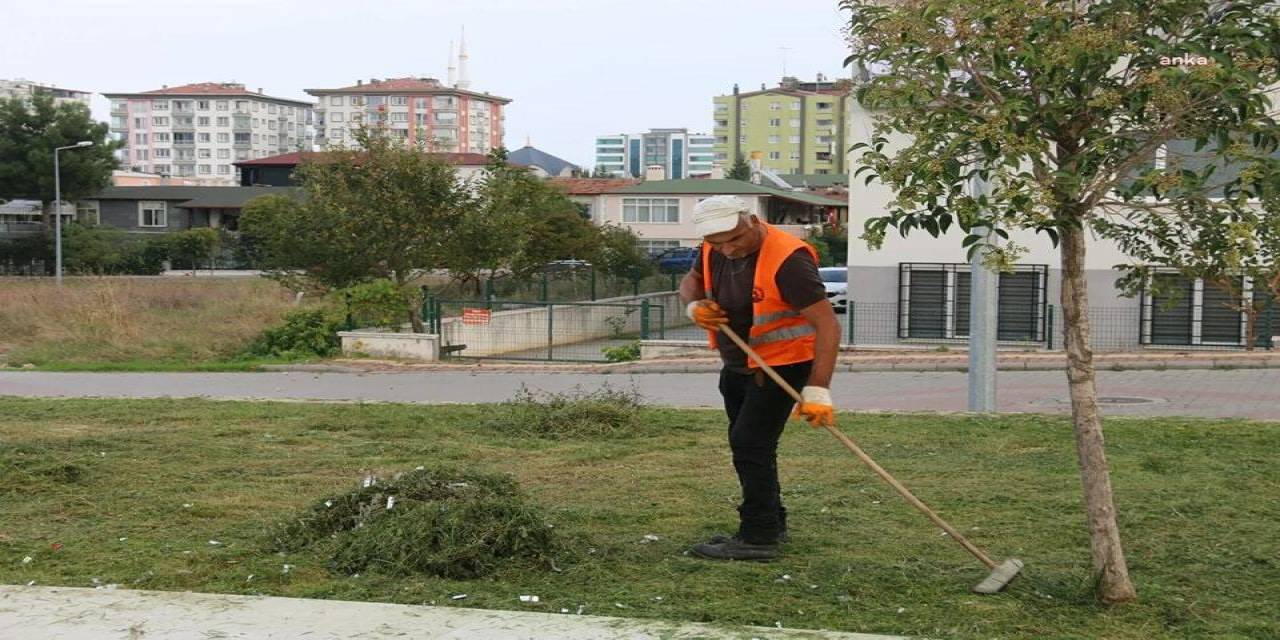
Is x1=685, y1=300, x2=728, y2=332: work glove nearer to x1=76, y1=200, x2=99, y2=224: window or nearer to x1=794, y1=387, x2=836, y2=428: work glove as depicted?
x1=794, y1=387, x2=836, y2=428: work glove

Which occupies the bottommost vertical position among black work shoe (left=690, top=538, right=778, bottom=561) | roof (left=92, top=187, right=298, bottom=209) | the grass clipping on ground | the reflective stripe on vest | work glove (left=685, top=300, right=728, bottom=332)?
black work shoe (left=690, top=538, right=778, bottom=561)

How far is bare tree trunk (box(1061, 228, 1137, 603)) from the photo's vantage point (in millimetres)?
4898

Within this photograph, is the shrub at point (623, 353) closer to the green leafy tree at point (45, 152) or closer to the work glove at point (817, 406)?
the work glove at point (817, 406)

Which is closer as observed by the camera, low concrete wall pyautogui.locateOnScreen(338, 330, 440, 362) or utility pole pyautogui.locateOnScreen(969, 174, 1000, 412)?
utility pole pyautogui.locateOnScreen(969, 174, 1000, 412)

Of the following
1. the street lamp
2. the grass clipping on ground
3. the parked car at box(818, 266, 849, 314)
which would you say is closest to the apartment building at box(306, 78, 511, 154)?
the street lamp

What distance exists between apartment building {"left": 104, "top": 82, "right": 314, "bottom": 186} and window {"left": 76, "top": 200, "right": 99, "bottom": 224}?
70.3 m

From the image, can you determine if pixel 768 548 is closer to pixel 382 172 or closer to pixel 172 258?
pixel 382 172

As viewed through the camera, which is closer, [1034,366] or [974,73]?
[974,73]

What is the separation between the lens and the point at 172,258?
61688 mm

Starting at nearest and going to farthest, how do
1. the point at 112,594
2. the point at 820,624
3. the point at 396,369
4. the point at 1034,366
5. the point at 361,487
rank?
the point at 820,624 → the point at 112,594 → the point at 361,487 → the point at 1034,366 → the point at 396,369

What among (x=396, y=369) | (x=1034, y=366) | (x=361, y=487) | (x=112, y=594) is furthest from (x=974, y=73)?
(x=396, y=369)

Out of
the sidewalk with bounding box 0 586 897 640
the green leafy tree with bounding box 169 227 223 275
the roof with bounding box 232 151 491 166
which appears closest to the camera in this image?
the sidewalk with bounding box 0 586 897 640

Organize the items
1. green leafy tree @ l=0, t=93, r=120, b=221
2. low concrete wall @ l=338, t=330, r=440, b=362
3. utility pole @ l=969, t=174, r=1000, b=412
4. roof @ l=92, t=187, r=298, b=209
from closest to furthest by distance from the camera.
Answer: utility pole @ l=969, t=174, r=1000, b=412 < low concrete wall @ l=338, t=330, r=440, b=362 < green leafy tree @ l=0, t=93, r=120, b=221 < roof @ l=92, t=187, r=298, b=209

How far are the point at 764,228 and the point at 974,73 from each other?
4.12 feet
